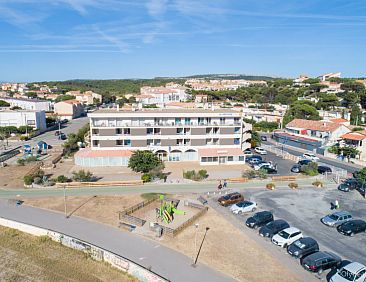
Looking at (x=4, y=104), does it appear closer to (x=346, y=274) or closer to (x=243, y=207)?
(x=243, y=207)

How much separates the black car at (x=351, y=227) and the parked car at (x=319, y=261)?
586 cm

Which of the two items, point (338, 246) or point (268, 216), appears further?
point (268, 216)

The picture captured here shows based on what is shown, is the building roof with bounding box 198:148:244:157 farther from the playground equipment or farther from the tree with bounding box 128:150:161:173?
the playground equipment

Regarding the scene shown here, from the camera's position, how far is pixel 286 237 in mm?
26734

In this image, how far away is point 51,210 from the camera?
3338 centimetres

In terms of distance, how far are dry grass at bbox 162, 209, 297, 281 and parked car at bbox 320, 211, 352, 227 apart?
29.5 ft

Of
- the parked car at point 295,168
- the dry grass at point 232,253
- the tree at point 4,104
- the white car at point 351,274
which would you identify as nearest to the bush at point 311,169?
the parked car at point 295,168

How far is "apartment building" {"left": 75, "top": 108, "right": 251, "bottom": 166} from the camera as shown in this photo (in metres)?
52.7

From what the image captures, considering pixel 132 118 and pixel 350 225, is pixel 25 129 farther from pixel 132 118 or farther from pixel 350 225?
pixel 350 225

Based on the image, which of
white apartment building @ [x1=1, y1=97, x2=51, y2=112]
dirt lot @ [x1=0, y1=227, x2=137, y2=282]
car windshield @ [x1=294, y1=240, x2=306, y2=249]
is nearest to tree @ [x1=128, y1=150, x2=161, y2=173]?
dirt lot @ [x1=0, y1=227, x2=137, y2=282]

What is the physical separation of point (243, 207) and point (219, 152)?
67.0ft

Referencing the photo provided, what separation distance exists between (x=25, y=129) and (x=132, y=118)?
43.9 meters

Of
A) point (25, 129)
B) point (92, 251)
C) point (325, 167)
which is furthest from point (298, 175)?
point (25, 129)

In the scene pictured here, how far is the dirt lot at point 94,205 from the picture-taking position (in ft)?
105
